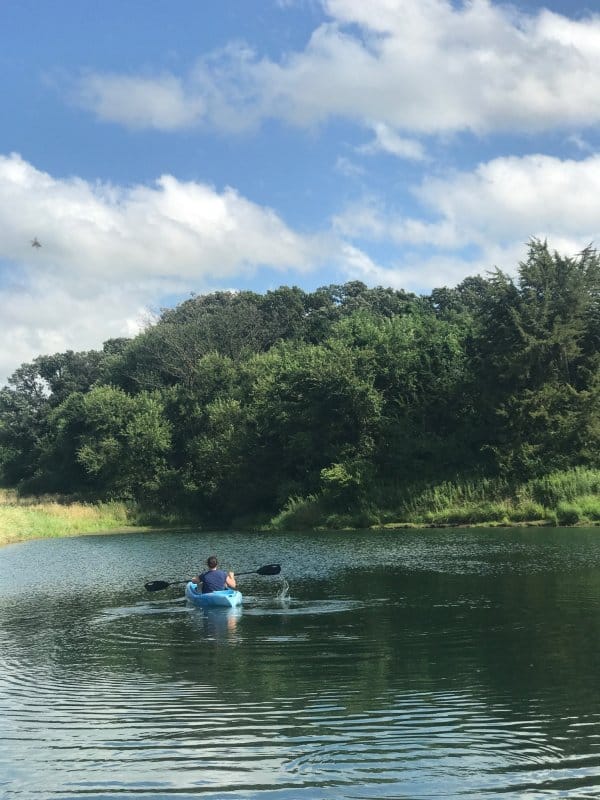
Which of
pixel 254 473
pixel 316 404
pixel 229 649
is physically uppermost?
pixel 316 404

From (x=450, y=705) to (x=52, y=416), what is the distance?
85.7 m

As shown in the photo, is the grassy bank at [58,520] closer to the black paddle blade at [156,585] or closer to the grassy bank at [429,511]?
the grassy bank at [429,511]

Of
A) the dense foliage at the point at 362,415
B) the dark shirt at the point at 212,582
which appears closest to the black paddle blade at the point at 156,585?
the dark shirt at the point at 212,582

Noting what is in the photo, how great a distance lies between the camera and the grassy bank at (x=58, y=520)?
49344 mm

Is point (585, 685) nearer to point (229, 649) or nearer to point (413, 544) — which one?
point (229, 649)

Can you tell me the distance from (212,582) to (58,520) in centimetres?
3590

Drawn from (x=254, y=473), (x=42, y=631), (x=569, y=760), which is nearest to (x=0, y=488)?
(x=254, y=473)

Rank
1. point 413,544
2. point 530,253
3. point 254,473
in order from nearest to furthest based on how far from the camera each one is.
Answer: point 413,544 < point 530,253 < point 254,473

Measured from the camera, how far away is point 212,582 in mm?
21609

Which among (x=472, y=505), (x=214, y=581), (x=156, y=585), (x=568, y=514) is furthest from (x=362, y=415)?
(x=214, y=581)

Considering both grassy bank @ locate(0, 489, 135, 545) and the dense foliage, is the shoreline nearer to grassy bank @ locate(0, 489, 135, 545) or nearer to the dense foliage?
grassy bank @ locate(0, 489, 135, 545)

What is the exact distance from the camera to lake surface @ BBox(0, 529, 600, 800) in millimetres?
8531

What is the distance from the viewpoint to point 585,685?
38.0 feet

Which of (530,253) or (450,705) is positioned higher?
(530,253)
